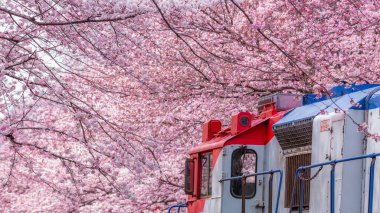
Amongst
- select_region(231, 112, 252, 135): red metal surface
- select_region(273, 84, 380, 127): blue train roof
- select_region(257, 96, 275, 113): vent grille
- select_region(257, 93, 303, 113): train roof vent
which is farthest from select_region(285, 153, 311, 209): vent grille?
select_region(257, 96, 275, 113): vent grille

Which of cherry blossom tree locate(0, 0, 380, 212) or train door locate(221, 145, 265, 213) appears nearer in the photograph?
cherry blossom tree locate(0, 0, 380, 212)

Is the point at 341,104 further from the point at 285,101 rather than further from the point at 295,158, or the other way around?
the point at 285,101

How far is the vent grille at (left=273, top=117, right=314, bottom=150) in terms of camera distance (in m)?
11.7

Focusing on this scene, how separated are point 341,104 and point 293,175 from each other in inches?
63.5

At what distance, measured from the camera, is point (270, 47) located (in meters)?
16.3

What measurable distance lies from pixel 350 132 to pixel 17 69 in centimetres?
384

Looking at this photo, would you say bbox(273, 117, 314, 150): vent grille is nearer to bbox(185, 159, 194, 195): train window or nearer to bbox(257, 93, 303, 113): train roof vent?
bbox(257, 93, 303, 113): train roof vent

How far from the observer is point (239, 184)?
515 inches

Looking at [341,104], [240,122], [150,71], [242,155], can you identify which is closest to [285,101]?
[240,122]

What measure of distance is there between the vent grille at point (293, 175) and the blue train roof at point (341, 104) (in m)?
0.48

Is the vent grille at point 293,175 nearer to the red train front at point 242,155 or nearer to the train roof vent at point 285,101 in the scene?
the red train front at point 242,155

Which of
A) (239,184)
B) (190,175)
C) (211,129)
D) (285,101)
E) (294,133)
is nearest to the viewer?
(294,133)

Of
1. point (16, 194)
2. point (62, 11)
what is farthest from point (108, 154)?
point (16, 194)

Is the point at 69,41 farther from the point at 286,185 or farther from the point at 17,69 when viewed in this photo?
the point at 286,185
